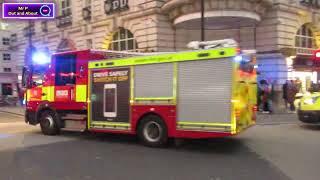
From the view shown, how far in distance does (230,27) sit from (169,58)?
58.6 feet

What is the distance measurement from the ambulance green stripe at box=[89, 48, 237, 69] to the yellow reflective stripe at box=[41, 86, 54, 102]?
2041 mm

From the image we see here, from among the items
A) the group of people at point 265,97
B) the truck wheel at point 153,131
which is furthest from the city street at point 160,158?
the group of people at point 265,97

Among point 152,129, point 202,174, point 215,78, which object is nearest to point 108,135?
point 152,129

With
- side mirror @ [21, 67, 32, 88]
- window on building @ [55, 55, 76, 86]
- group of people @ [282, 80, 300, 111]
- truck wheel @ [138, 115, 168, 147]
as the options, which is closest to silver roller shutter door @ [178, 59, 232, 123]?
truck wheel @ [138, 115, 168, 147]


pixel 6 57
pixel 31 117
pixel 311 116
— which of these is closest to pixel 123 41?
pixel 31 117

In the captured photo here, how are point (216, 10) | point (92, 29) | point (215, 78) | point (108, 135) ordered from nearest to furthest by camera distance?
point (215, 78), point (108, 135), point (216, 10), point (92, 29)

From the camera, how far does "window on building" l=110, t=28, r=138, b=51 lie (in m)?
32.6

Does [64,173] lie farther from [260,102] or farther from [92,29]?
[92,29]

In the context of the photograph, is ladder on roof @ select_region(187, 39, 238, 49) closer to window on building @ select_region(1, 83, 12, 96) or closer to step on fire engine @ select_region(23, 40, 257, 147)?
step on fire engine @ select_region(23, 40, 257, 147)

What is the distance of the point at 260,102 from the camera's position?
82.5 feet

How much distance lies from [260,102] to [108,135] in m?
11.4

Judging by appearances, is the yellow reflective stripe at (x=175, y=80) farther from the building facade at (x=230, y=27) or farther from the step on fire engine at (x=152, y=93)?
the building facade at (x=230, y=27)

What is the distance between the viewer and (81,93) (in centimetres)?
1499

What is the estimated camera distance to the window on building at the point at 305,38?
3112 cm
